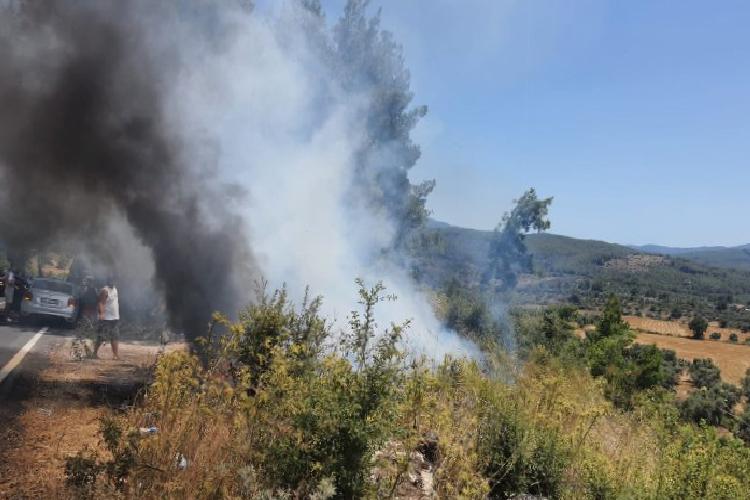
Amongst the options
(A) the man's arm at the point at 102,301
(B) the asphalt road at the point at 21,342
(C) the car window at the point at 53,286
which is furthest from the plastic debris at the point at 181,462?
(C) the car window at the point at 53,286

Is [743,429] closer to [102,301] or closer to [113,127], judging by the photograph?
[102,301]

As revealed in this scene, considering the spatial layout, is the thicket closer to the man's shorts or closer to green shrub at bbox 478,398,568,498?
green shrub at bbox 478,398,568,498

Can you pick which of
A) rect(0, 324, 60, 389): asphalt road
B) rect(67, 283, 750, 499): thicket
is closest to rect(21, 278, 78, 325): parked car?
rect(0, 324, 60, 389): asphalt road

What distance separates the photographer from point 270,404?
12.6 feet

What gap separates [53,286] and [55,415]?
10.5m

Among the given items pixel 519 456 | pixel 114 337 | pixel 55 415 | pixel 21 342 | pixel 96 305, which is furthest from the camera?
pixel 96 305

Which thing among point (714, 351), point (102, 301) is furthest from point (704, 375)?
point (102, 301)

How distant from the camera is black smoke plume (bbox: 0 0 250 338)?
1002cm

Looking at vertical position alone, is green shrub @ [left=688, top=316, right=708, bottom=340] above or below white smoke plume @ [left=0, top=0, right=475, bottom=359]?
below

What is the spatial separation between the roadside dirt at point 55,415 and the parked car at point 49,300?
5.49 m

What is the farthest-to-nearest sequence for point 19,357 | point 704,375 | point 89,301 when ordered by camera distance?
point 704,375 → point 89,301 → point 19,357

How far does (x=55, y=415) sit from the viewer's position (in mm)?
5898

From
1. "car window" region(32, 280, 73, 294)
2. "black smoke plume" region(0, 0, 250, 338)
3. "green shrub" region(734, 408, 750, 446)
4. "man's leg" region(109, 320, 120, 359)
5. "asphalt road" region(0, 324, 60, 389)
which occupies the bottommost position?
"green shrub" region(734, 408, 750, 446)

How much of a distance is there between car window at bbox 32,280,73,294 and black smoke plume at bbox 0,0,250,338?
5029mm
